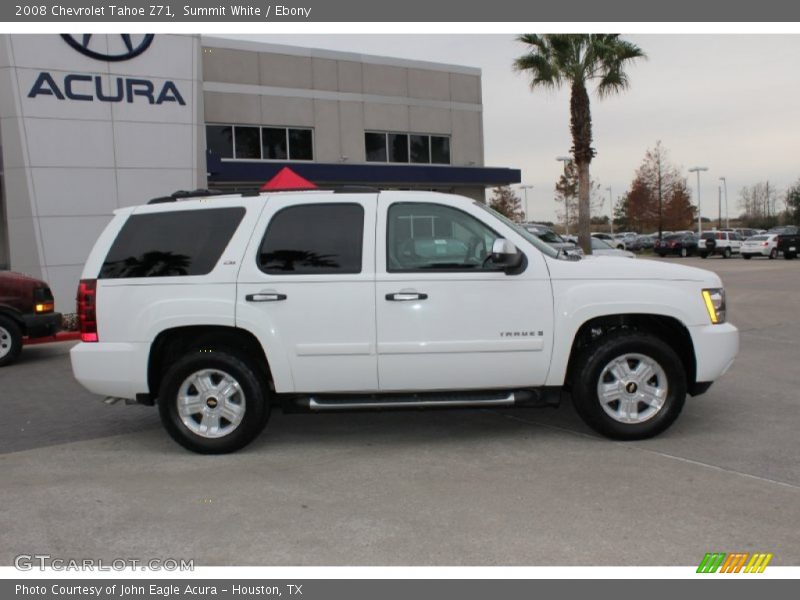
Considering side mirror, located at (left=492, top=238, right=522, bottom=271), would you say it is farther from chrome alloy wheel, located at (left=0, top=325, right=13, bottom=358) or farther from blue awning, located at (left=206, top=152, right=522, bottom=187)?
blue awning, located at (left=206, top=152, right=522, bottom=187)

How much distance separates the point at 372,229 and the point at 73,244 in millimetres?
11927

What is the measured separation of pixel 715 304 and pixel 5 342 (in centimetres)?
917

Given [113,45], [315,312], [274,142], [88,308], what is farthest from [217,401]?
[274,142]

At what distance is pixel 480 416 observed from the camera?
6.57 meters

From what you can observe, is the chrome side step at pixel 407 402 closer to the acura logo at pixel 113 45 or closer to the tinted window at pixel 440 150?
the acura logo at pixel 113 45

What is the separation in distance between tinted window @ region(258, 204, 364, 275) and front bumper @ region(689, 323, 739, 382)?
2.62 m

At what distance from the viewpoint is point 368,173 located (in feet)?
89.6

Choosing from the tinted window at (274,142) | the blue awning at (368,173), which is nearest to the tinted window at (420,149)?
the blue awning at (368,173)

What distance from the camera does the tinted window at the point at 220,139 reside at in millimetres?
25797

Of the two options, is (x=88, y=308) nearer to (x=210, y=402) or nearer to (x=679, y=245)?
(x=210, y=402)

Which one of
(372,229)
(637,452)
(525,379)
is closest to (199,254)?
(372,229)

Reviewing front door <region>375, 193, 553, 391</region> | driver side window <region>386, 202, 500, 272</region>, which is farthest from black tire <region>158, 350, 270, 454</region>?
driver side window <region>386, 202, 500, 272</region>

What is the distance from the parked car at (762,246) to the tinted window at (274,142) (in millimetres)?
24743

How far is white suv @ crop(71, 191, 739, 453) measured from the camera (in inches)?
212
